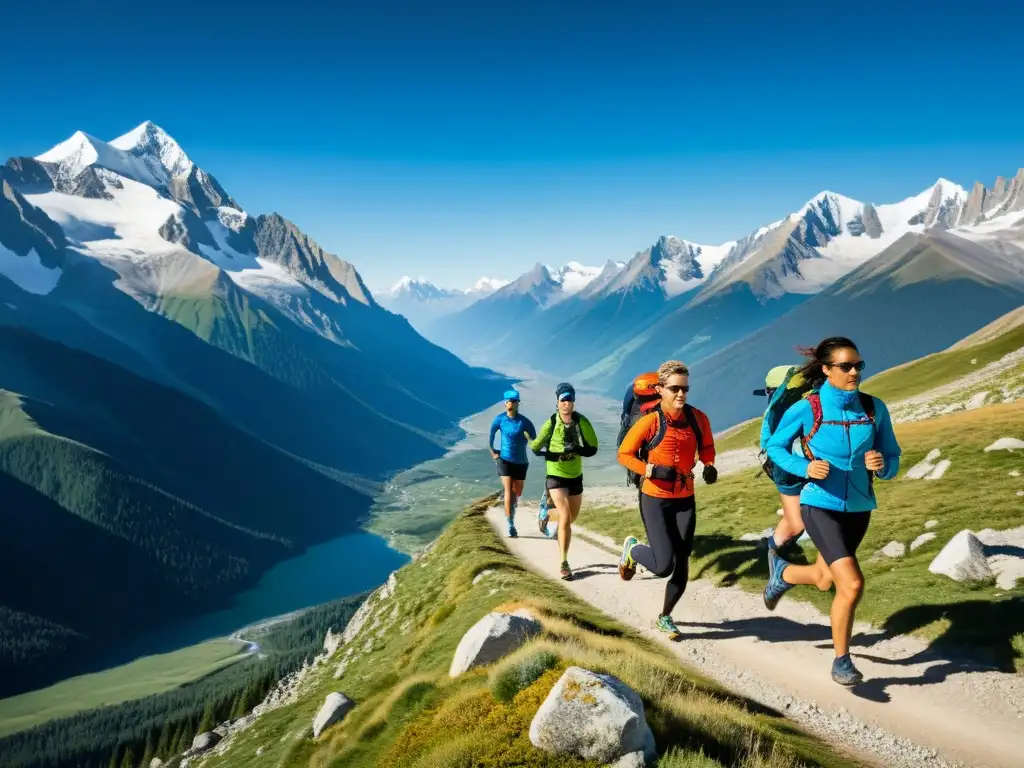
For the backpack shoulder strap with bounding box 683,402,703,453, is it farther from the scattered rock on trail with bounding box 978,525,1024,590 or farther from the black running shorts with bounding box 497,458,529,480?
the black running shorts with bounding box 497,458,529,480

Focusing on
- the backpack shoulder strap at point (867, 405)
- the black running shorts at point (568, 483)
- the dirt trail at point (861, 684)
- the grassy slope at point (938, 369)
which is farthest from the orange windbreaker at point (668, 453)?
the grassy slope at point (938, 369)

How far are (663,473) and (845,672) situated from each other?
4052mm

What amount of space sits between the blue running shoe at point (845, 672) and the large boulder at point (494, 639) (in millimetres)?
4876

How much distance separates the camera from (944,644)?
32.9 ft

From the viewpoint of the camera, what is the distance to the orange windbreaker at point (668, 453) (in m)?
10.8

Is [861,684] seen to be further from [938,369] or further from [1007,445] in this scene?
[938,369]

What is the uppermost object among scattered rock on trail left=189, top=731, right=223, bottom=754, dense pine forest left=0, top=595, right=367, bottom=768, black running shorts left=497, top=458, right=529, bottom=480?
black running shorts left=497, top=458, right=529, bottom=480

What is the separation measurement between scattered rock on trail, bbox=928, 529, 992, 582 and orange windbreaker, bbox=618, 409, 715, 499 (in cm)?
608

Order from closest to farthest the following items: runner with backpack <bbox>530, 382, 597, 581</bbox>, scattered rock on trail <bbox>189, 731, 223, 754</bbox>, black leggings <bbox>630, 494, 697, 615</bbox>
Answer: black leggings <bbox>630, 494, 697, 615</bbox> → runner with backpack <bbox>530, 382, 597, 581</bbox> → scattered rock on trail <bbox>189, 731, 223, 754</bbox>

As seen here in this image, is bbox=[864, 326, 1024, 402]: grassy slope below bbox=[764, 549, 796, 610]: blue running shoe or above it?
below

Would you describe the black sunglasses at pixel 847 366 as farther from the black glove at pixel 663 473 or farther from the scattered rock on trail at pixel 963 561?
the scattered rock on trail at pixel 963 561

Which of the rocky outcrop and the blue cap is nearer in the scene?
the rocky outcrop

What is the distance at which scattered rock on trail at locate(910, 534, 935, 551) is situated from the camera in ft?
47.4

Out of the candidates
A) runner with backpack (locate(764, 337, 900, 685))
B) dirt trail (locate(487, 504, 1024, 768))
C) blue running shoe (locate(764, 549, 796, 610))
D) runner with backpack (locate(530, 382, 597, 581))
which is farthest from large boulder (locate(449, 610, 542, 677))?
runner with backpack (locate(764, 337, 900, 685))
